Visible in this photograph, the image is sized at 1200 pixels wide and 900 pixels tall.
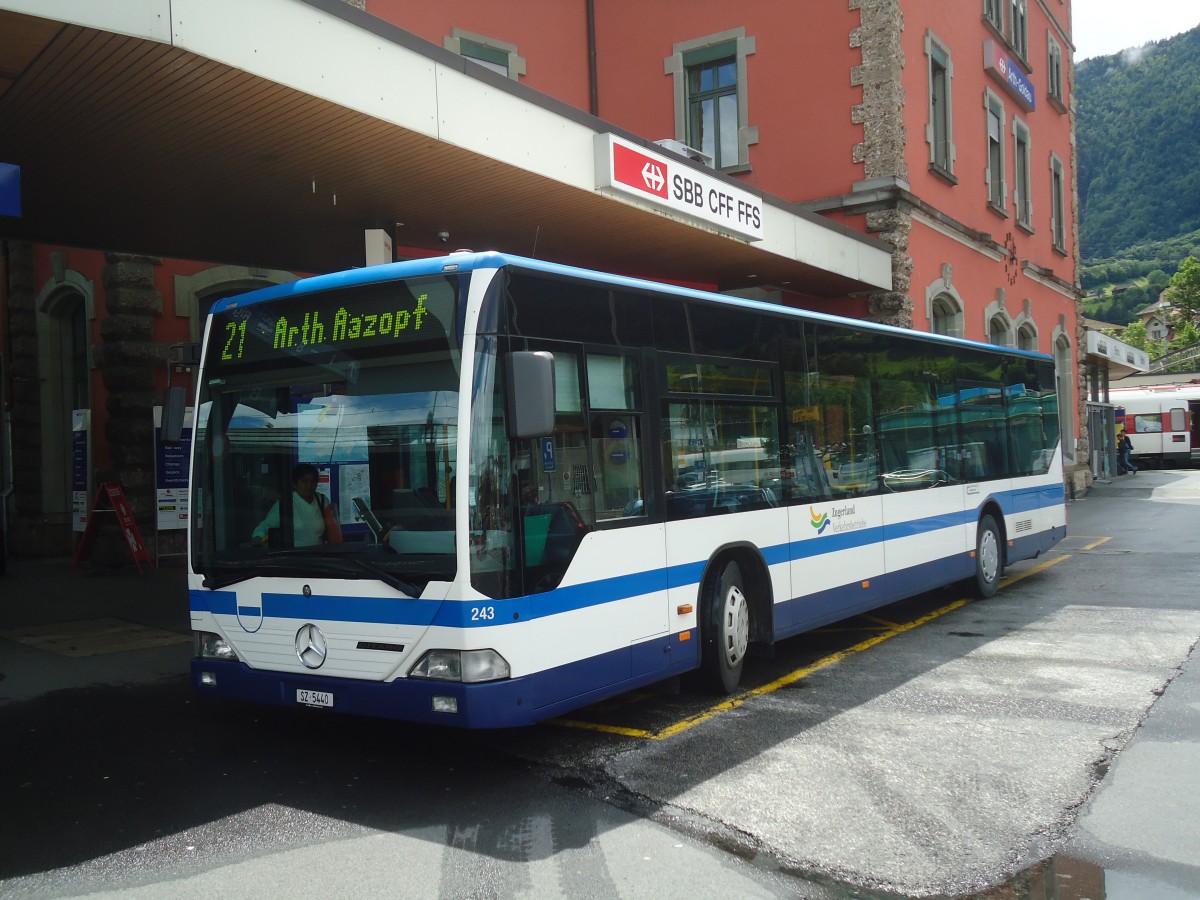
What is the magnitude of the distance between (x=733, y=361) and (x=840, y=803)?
342 centimetres

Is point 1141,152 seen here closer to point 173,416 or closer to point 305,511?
point 173,416

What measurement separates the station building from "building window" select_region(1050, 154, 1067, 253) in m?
0.17

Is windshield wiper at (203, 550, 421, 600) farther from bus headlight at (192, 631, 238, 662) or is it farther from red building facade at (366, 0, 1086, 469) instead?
red building facade at (366, 0, 1086, 469)

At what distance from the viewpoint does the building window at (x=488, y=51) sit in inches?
701

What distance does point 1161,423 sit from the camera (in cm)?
4662

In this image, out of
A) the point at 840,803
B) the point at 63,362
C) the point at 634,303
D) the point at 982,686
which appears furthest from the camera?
the point at 63,362

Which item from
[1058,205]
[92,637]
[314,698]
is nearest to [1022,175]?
[1058,205]

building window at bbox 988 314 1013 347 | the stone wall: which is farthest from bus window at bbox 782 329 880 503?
building window at bbox 988 314 1013 347

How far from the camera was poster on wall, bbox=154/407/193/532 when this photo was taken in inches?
600

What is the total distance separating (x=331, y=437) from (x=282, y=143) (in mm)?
3919

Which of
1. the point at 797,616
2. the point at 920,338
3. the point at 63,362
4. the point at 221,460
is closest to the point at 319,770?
the point at 221,460

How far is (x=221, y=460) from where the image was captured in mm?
6559

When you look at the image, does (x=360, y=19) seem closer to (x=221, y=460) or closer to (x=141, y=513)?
(x=221, y=460)

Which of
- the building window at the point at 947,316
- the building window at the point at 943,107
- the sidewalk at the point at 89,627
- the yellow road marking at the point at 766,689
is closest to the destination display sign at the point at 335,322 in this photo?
the yellow road marking at the point at 766,689
